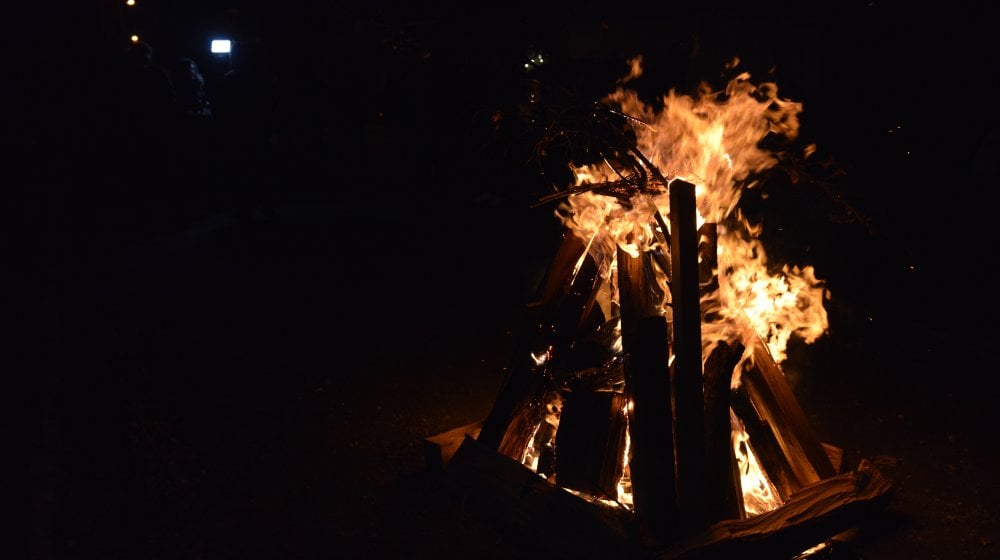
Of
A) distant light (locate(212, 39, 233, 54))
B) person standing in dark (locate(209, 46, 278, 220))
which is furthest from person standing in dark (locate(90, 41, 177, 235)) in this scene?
distant light (locate(212, 39, 233, 54))

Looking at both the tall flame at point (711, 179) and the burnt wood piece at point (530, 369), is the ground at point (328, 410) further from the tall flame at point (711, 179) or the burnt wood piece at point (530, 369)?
the tall flame at point (711, 179)

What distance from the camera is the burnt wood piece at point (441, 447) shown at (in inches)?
185

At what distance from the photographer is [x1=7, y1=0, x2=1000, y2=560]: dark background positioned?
460 centimetres

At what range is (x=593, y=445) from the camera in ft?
13.1

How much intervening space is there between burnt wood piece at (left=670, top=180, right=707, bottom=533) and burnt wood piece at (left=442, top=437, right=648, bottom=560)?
11.7 inches

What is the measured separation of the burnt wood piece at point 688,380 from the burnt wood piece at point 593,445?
43cm

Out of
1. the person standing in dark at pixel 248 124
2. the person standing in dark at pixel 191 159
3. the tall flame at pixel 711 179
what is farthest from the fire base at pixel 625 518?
the person standing in dark at pixel 191 159

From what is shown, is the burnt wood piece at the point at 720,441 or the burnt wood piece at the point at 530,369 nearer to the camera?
the burnt wood piece at the point at 720,441

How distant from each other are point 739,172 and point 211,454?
3.61 metres

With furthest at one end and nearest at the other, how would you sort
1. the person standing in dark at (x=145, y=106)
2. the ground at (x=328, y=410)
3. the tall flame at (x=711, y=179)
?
the person standing in dark at (x=145, y=106) < the ground at (x=328, y=410) < the tall flame at (x=711, y=179)

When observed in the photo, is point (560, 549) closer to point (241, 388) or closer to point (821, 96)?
point (241, 388)

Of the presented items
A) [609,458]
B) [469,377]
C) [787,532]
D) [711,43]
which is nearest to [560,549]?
[609,458]

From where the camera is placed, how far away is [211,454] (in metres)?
5.17

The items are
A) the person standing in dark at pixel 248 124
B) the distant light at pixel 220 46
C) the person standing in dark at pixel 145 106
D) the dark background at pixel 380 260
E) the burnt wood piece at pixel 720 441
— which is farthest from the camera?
the distant light at pixel 220 46
